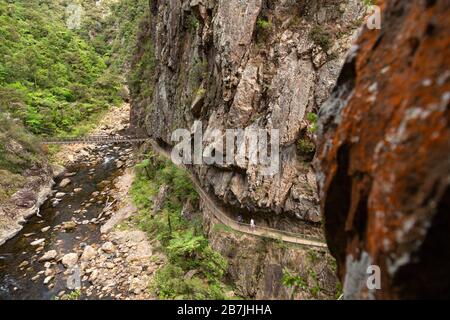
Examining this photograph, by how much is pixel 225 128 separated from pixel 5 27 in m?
47.3

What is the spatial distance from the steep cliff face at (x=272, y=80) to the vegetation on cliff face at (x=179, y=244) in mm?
2421

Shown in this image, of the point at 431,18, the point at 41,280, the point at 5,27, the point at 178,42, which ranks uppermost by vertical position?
the point at 5,27

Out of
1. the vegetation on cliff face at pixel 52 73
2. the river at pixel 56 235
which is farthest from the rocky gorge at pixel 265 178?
the vegetation on cliff face at pixel 52 73

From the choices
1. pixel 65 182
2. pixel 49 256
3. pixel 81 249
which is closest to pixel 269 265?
pixel 81 249

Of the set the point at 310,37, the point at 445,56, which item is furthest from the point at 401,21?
the point at 310,37

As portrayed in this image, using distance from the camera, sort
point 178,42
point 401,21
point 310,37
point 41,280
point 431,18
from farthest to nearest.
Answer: point 178,42, point 41,280, point 310,37, point 401,21, point 431,18

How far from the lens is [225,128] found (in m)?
14.9

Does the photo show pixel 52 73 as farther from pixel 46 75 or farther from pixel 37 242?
pixel 37 242

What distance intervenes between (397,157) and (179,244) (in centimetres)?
1279

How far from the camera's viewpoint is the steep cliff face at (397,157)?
262 centimetres

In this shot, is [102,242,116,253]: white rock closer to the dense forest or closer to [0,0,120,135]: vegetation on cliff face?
the dense forest

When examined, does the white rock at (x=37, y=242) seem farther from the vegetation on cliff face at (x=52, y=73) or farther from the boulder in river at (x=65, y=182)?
the boulder in river at (x=65, y=182)

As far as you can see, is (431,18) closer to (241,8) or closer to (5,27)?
(241,8)

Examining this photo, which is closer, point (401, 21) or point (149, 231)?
point (401, 21)
